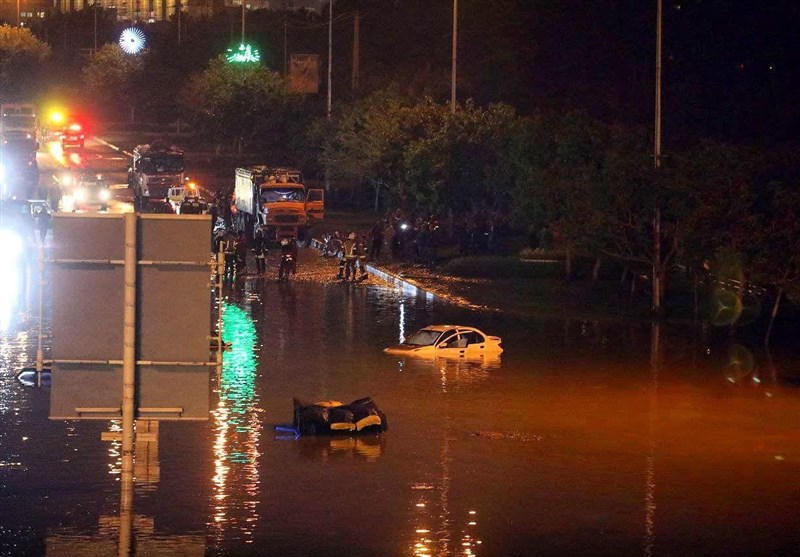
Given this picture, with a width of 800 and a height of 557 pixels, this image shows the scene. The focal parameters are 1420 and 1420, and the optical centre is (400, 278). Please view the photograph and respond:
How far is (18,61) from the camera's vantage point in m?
121

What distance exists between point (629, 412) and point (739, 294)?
13.6 m

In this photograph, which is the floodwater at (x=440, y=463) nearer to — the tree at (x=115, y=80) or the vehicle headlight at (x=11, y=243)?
the vehicle headlight at (x=11, y=243)

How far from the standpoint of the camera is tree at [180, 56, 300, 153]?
8344cm

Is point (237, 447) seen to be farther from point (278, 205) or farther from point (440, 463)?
point (278, 205)

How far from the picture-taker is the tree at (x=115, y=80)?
4422 inches

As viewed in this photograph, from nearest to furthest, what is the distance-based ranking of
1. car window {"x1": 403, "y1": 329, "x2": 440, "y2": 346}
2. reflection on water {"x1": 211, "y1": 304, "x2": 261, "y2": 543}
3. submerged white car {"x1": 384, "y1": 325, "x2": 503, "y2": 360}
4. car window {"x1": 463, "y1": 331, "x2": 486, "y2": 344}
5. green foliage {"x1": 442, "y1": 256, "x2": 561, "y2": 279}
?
reflection on water {"x1": 211, "y1": 304, "x2": 261, "y2": 543}, submerged white car {"x1": 384, "y1": 325, "x2": 503, "y2": 360}, car window {"x1": 463, "y1": 331, "x2": 486, "y2": 344}, car window {"x1": 403, "y1": 329, "x2": 440, "y2": 346}, green foliage {"x1": 442, "y1": 256, "x2": 561, "y2": 279}

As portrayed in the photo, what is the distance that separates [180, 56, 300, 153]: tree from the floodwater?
5197cm

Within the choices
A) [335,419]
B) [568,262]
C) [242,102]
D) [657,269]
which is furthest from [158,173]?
[335,419]

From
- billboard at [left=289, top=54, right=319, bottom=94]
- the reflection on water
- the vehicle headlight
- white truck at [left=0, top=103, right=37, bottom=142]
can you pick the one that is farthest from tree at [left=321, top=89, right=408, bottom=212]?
the reflection on water

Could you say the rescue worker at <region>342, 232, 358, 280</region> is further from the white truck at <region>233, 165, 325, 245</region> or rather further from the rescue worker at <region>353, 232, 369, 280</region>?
the white truck at <region>233, 165, 325, 245</region>

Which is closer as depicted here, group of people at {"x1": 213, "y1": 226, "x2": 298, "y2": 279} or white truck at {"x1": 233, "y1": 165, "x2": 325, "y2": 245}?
group of people at {"x1": 213, "y1": 226, "x2": 298, "y2": 279}

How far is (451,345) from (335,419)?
9.39 m

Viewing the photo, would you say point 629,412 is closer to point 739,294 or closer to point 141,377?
point 739,294

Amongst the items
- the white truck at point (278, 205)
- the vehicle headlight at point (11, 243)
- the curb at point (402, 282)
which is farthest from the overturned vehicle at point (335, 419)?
the white truck at point (278, 205)
